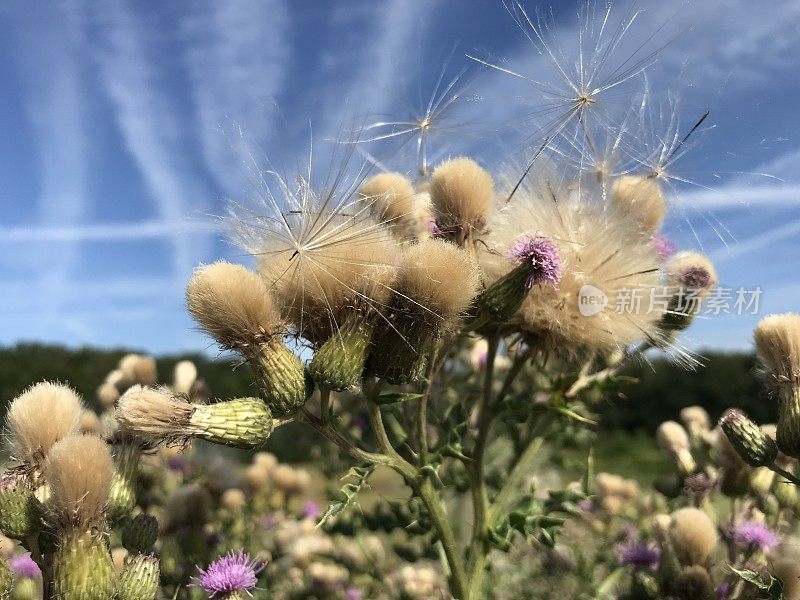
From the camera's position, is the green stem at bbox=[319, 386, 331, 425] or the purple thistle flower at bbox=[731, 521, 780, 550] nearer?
the green stem at bbox=[319, 386, 331, 425]

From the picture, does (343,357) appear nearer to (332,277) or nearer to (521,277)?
(332,277)

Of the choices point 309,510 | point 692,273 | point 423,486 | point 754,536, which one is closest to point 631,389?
point 309,510

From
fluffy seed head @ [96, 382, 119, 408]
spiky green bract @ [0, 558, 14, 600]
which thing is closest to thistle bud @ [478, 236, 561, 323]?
spiky green bract @ [0, 558, 14, 600]

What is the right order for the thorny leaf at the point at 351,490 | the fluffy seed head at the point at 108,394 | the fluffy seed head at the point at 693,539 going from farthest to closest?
the fluffy seed head at the point at 108,394 → the fluffy seed head at the point at 693,539 → the thorny leaf at the point at 351,490

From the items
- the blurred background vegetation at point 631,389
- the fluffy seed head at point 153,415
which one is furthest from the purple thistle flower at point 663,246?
the blurred background vegetation at point 631,389

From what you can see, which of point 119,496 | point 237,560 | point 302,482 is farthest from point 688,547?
point 302,482

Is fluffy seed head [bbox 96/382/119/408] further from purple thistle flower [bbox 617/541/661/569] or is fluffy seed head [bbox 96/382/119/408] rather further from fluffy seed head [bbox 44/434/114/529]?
purple thistle flower [bbox 617/541/661/569]

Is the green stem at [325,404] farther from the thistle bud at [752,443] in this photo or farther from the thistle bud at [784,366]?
the thistle bud at [784,366]
